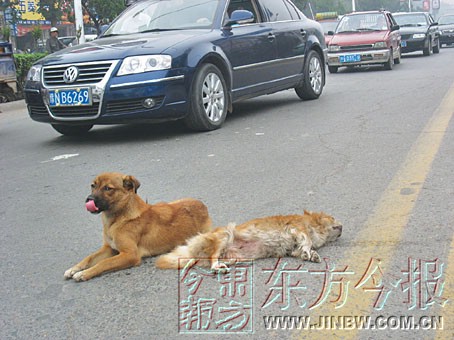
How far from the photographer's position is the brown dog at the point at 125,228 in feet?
12.3

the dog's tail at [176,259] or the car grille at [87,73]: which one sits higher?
the car grille at [87,73]

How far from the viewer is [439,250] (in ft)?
12.5

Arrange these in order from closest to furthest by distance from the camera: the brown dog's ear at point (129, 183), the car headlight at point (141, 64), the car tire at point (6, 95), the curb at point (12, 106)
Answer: the brown dog's ear at point (129, 183)
the car headlight at point (141, 64)
the car tire at point (6, 95)
the curb at point (12, 106)

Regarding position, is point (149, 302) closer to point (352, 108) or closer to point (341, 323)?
point (341, 323)

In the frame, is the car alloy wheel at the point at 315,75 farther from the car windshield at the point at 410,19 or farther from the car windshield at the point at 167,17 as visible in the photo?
the car windshield at the point at 410,19

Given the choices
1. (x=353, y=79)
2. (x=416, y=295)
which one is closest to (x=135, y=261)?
(x=416, y=295)

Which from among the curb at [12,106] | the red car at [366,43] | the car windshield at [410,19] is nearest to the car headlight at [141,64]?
the curb at [12,106]

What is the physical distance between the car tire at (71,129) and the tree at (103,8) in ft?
76.0

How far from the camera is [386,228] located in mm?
4250

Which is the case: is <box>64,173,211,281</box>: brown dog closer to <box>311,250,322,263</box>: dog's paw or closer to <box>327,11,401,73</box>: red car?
<box>311,250,322,263</box>: dog's paw

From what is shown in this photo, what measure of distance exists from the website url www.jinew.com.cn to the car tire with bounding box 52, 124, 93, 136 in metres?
6.26

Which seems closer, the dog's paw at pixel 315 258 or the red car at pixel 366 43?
the dog's paw at pixel 315 258

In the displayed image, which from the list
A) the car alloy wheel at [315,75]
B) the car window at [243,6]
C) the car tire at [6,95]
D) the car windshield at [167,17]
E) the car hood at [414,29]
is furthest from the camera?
the car hood at [414,29]

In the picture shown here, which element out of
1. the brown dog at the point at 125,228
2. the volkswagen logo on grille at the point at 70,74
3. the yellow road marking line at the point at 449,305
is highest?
the volkswagen logo on grille at the point at 70,74
